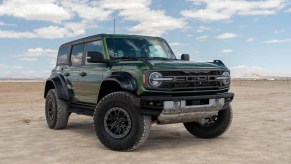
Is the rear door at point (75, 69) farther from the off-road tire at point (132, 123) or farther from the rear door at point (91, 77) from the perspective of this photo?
the off-road tire at point (132, 123)

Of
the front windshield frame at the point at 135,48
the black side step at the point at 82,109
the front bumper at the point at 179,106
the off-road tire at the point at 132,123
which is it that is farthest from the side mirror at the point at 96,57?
the front bumper at the point at 179,106

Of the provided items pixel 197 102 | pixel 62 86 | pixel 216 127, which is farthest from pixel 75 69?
pixel 216 127

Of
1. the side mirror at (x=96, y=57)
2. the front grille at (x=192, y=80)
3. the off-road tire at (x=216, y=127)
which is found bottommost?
the off-road tire at (x=216, y=127)

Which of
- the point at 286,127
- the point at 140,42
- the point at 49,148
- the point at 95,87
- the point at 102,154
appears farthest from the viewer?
the point at 286,127

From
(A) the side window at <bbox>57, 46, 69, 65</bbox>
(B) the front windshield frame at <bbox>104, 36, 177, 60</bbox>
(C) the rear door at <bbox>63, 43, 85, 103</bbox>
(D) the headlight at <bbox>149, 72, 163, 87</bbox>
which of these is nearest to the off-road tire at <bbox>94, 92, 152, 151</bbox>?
(D) the headlight at <bbox>149, 72, 163, 87</bbox>

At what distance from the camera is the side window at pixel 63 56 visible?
28.3 feet

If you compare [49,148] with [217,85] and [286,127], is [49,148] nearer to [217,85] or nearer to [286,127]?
[217,85]

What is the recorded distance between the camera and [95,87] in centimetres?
691

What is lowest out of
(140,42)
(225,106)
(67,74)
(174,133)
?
(174,133)

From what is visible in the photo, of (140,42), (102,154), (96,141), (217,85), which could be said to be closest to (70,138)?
(96,141)

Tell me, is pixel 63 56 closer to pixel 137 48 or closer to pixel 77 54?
pixel 77 54

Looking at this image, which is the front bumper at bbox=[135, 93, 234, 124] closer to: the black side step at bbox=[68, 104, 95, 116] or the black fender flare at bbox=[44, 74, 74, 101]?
the black side step at bbox=[68, 104, 95, 116]

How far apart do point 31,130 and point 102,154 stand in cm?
315

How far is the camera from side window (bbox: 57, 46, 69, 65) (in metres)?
8.64
